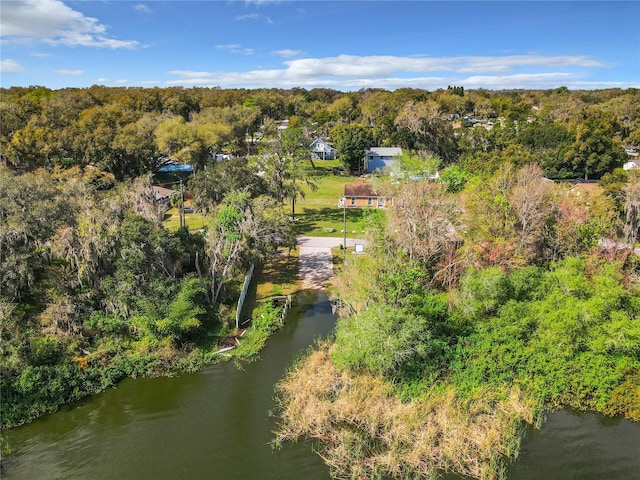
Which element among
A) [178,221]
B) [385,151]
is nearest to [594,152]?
[385,151]

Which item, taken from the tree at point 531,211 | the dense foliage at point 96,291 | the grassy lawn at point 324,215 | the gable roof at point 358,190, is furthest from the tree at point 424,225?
the gable roof at point 358,190

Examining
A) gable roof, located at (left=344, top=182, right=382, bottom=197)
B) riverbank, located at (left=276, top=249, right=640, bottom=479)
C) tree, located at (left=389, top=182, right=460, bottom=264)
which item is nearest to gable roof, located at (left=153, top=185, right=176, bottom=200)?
gable roof, located at (left=344, top=182, right=382, bottom=197)

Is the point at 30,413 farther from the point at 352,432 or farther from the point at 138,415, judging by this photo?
the point at 352,432

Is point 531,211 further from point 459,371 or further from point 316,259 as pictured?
point 316,259

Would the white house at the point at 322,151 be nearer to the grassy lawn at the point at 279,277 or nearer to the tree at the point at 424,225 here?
the grassy lawn at the point at 279,277

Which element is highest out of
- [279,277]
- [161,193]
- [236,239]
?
[161,193]

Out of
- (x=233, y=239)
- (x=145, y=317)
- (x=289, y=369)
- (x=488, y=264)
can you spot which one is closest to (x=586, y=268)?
(x=488, y=264)
